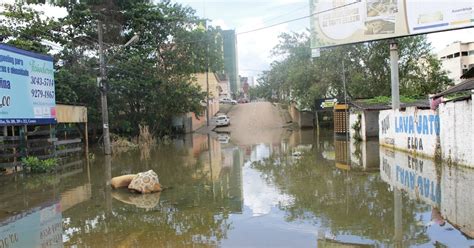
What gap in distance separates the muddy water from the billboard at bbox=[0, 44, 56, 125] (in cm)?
233

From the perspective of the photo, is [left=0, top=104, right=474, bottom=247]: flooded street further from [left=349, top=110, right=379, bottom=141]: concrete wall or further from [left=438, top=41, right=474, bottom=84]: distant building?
[left=438, top=41, right=474, bottom=84]: distant building

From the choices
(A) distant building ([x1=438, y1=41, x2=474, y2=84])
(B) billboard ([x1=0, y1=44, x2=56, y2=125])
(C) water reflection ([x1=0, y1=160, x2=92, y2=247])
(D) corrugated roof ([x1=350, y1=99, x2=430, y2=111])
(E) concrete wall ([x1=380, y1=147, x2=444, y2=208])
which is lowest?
(C) water reflection ([x1=0, y1=160, x2=92, y2=247])

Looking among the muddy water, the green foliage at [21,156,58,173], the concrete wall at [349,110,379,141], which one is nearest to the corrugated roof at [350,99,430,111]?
the concrete wall at [349,110,379,141]

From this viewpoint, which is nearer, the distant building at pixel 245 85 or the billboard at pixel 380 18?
the billboard at pixel 380 18

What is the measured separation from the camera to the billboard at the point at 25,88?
15492mm

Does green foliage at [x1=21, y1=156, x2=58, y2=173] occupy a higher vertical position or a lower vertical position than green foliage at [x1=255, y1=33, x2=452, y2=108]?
lower

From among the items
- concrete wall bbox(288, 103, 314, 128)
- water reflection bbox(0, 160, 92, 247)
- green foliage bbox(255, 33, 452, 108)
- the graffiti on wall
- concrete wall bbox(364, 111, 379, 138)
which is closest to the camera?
water reflection bbox(0, 160, 92, 247)

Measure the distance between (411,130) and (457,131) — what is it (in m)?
4.84

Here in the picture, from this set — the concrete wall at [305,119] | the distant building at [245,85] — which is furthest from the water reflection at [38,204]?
the distant building at [245,85]

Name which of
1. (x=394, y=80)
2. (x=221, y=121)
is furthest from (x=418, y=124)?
(x=221, y=121)

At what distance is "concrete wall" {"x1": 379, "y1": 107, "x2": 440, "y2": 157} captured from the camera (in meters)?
16.1

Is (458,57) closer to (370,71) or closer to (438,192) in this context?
(370,71)

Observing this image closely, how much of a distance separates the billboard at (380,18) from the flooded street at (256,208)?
717cm

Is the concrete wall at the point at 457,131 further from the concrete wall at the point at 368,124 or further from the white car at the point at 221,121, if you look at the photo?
the white car at the point at 221,121
